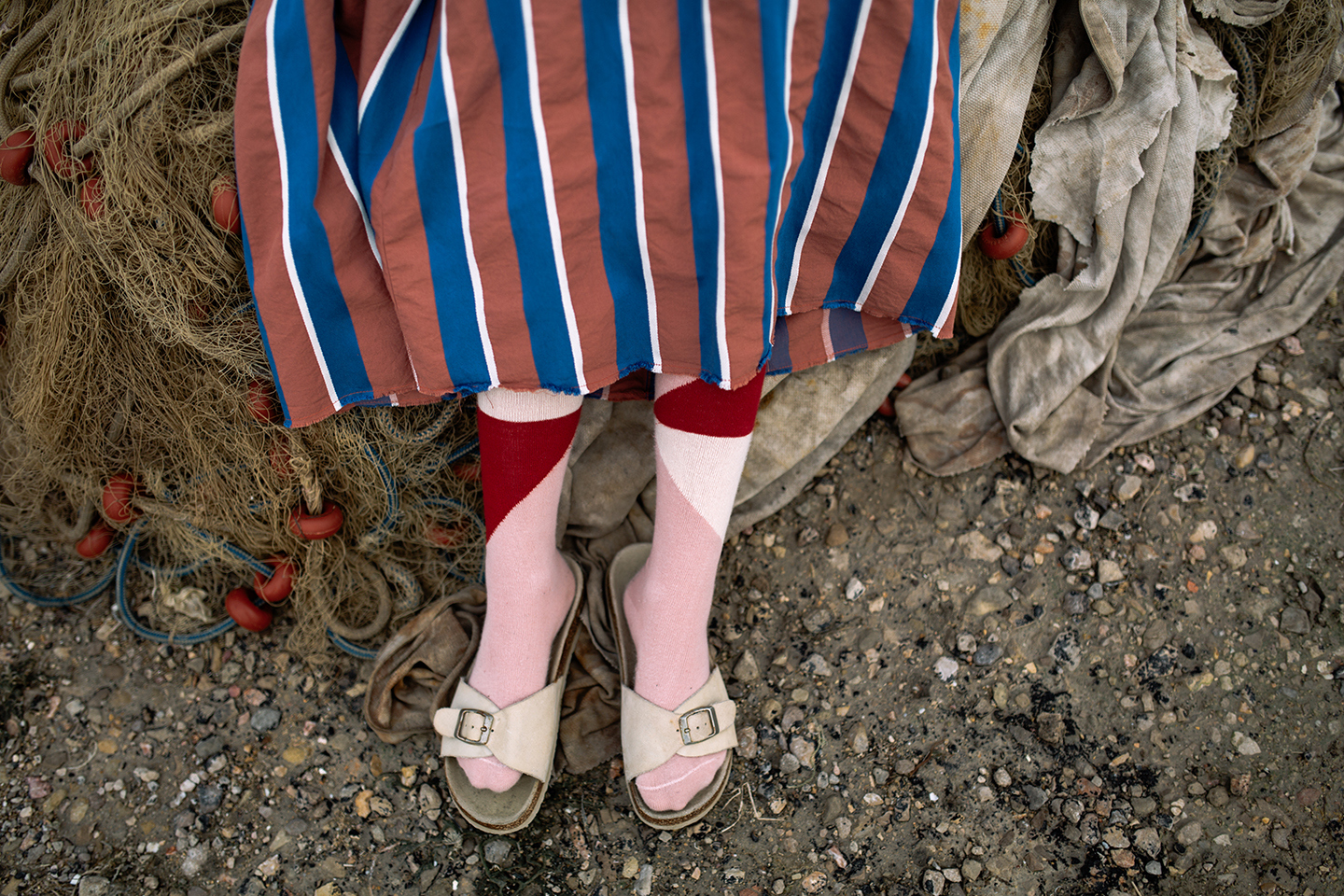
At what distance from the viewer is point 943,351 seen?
5.32ft

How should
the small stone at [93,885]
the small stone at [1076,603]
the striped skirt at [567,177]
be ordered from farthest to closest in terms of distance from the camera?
the small stone at [1076,603], the small stone at [93,885], the striped skirt at [567,177]

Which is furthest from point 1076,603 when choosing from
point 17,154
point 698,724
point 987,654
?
point 17,154

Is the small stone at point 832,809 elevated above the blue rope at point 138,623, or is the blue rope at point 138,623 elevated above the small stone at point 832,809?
the blue rope at point 138,623

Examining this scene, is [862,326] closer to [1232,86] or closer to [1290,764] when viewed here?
[1232,86]

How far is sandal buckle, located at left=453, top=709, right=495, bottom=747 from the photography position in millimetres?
1237

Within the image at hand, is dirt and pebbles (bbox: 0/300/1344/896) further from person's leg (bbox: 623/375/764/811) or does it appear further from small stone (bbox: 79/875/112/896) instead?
person's leg (bbox: 623/375/764/811)

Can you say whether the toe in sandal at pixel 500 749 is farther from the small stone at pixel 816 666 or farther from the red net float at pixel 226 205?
the red net float at pixel 226 205

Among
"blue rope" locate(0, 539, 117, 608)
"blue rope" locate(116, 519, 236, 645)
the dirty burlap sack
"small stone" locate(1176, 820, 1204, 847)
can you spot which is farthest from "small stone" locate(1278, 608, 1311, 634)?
"blue rope" locate(0, 539, 117, 608)

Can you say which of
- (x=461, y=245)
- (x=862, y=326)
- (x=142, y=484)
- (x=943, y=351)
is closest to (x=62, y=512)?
(x=142, y=484)

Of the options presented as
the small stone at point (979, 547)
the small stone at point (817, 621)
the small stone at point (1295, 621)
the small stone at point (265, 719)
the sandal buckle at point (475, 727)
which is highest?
the sandal buckle at point (475, 727)

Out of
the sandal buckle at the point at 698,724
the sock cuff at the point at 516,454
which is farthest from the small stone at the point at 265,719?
the sandal buckle at the point at 698,724

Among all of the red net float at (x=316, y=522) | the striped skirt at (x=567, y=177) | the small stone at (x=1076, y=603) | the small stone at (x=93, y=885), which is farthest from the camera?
the small stone at (x=1076, y=603)

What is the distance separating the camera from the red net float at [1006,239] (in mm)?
1338

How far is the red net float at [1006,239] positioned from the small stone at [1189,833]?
0.90 meters
